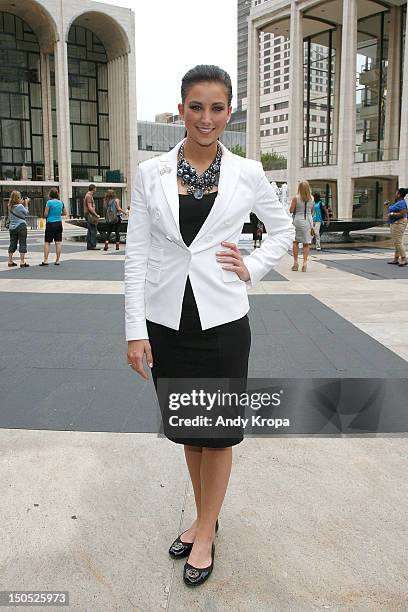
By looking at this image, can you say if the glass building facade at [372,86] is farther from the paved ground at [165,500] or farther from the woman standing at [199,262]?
the woman standing at [199,262]

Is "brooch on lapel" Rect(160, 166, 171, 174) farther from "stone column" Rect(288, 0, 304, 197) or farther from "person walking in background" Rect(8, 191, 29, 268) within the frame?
"stone column" Rect(288, 0, 304, 197)

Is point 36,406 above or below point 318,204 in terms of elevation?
below

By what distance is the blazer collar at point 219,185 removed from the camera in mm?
2131

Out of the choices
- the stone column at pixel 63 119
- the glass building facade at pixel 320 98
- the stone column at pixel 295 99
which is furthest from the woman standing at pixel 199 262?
the stone column at pixel 63 119

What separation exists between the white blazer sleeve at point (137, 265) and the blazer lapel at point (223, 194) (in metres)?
0.25

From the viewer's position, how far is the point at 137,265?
2.28 m

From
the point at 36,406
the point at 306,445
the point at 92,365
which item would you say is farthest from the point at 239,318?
the point at 92,365

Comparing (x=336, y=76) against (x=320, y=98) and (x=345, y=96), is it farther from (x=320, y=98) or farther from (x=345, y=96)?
(x=345, y=96)

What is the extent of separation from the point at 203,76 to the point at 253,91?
5270 cm

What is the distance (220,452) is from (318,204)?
49.7ft

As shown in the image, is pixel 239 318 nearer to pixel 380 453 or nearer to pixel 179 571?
pixel 179 571

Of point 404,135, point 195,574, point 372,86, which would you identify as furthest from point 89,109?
point 195,574

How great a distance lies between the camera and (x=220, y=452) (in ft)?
7.56

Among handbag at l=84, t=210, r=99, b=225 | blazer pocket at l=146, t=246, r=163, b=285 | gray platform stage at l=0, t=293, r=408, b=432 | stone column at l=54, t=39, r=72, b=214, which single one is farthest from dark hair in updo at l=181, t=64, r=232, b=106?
stone column at l=54, t=39, r=72, b=214
